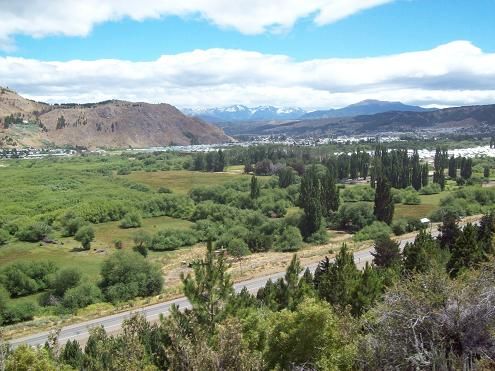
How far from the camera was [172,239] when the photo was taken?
260ft

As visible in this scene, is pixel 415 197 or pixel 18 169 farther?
pixel 18 169

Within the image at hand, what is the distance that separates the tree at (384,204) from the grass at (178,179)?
53.5m

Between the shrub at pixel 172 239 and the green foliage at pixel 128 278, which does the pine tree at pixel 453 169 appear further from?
the green foliage at pixel 128 278

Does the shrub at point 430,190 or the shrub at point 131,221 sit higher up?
the shrub at point 430,190

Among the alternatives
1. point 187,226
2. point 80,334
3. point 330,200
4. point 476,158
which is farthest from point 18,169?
point 476,158

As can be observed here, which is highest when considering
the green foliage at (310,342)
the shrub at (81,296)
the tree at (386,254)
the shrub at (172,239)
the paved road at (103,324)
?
the green foliage at (310,342)

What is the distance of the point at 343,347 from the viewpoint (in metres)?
16.9

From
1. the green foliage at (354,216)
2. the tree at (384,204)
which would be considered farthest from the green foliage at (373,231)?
the green foliage at (354,216)

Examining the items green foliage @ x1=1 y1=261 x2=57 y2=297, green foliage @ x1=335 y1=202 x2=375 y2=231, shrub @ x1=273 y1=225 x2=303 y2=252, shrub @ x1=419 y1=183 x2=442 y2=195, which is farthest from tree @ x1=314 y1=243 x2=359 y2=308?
shrub @ x1=419 y1=183 x2=442 y2=195

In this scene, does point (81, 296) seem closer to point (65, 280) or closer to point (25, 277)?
point (65, 280)

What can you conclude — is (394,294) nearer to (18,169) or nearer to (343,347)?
(343,347)

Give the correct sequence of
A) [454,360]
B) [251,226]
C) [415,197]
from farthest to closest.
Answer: [415,197]
[251,226]
[454,360]

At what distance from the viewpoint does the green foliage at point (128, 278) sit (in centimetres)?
5050

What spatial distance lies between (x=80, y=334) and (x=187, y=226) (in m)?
54.2
